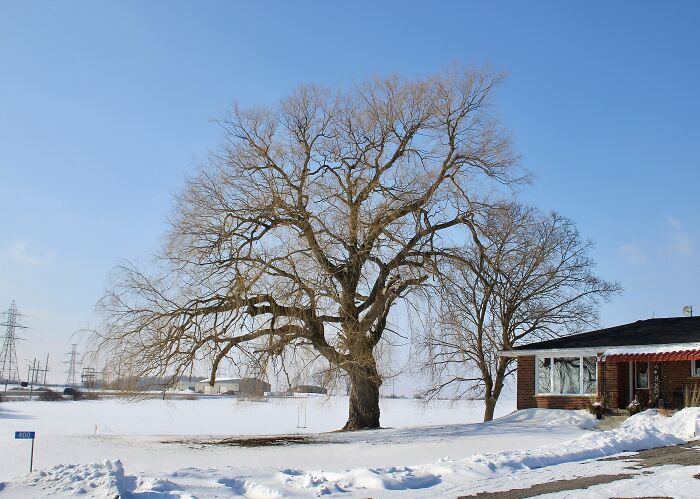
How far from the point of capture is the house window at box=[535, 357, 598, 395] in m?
24.9

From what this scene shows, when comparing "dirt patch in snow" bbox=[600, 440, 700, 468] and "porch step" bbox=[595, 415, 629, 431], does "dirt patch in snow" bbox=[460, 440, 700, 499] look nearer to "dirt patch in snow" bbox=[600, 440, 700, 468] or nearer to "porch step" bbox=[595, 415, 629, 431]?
"dirt patch in snow" bbox=[600, 440, 700, 468]

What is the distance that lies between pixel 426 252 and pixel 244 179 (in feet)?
21.0

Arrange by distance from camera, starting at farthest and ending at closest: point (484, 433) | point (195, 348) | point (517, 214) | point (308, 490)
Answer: point (517, 214), point (195, 348), point (484, 433), point (308, 490)

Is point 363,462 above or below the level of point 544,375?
below

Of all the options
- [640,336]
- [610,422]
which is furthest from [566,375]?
[610,422]

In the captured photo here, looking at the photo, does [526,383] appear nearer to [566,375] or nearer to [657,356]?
[566,375]

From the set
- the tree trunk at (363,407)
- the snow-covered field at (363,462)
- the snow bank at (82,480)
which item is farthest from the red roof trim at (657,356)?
the snow bank at (82,480)

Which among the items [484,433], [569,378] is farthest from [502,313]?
[484,433]

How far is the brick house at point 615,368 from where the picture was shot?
2309cm

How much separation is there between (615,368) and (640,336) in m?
1.85

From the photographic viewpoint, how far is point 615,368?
24203mm

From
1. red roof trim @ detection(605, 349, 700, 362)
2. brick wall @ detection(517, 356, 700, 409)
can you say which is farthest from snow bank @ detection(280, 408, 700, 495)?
brick wall @ detection(517, 356, 700, 409)

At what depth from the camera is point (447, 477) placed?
1221 centimetres

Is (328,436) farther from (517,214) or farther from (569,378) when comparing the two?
(517,214)
